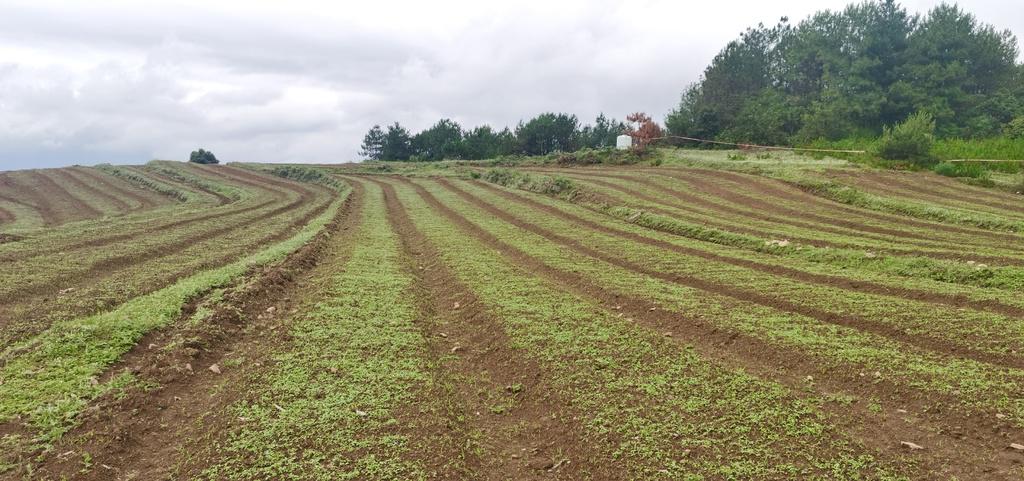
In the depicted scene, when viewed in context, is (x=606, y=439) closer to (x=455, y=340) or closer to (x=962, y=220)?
(x=455, y=340)

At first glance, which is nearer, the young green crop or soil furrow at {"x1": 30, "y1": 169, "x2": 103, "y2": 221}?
the young green crop

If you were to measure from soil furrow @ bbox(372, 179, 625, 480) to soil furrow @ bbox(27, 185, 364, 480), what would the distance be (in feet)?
8.21

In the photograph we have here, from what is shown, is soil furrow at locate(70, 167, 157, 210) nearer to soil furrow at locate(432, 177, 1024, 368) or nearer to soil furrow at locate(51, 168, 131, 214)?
soil furrow at locate(51, 168, 131, 214)

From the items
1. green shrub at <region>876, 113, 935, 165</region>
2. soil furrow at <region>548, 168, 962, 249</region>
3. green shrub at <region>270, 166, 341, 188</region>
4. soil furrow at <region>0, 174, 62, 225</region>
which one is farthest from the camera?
green shrub at <region>270, 166, 341, 188</region>

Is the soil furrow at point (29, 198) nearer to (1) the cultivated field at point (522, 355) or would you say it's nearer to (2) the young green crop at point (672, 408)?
(1) the cultivated field at point (522, 355)

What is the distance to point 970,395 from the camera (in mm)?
6020

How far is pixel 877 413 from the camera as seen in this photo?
5.80m

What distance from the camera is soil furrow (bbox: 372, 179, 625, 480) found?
4.99 metres

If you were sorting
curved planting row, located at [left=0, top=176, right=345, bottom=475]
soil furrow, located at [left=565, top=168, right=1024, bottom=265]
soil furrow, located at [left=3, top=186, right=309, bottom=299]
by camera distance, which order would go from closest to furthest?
1. curved planting row, located at [left=0, top=176, right=345, bottom=475]
2. soil furrow, located at [left=3, top=186, right=309, bottom=299]
3. soil furrow, located at [left=565, top=168, right=1024, bottom=265]

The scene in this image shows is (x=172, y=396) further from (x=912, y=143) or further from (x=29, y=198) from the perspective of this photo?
(x=29, y=198)

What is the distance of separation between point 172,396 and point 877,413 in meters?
7.51

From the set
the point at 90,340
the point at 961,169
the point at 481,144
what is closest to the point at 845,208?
the point at 961,169

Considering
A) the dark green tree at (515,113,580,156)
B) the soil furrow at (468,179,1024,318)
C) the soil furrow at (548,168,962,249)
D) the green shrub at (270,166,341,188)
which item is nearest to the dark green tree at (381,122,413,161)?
the dark green tree at (515,113,580,156)

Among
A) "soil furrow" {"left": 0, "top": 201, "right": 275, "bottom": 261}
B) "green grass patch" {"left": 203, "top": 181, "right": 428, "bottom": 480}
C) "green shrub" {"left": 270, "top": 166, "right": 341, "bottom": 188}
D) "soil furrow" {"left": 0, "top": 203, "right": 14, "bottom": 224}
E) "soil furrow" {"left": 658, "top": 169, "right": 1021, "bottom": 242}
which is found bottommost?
"soil furrow" {"left": 658, "top": 169, "right": 1021, "bottom": 242}
